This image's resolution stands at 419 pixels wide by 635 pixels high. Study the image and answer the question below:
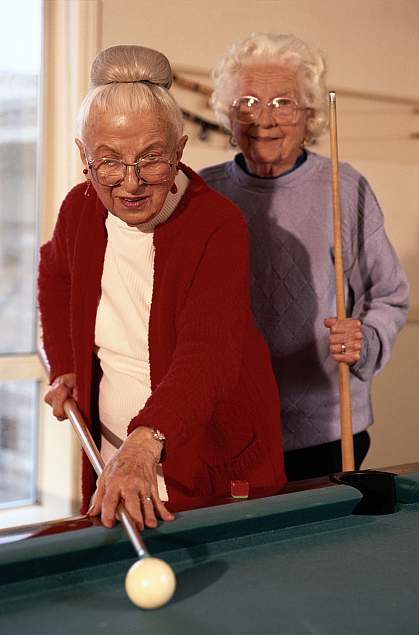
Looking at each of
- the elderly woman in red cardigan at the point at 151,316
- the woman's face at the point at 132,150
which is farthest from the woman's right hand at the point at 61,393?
the woman's face at the point at 132,150

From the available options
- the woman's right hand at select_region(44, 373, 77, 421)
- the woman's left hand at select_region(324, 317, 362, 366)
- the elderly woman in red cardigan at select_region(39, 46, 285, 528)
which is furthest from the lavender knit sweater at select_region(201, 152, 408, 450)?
the woman's right hand at select_region(44, 373, 77, 421)

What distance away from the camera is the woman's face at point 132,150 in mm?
1699

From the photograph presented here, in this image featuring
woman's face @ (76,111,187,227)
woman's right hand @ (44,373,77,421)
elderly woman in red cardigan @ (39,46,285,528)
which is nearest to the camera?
elderly woman in red cardigan @ (39,46,285,528)

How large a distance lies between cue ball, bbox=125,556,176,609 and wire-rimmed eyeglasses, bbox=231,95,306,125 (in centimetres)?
155

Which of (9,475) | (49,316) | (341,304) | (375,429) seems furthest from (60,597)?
(375,429)

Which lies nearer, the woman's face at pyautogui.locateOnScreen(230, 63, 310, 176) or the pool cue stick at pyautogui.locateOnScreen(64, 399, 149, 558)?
the pool cue stick at pyautogui.locateOnScreen(64, 399, 149, 558)

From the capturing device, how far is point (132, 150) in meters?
1.71

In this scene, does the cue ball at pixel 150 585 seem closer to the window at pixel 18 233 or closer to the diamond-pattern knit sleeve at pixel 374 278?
the diamond-pattern knit sleeve at pixel 374 278

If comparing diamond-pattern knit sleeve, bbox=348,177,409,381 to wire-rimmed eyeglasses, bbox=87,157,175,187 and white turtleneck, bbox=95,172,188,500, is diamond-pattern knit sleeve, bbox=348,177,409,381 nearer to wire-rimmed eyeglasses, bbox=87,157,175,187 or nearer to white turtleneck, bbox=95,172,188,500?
white turtleneck, bbox=95,172,188,500

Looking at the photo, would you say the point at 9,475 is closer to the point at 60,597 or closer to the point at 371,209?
the point at 371,209

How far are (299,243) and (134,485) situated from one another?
1212 millimetres

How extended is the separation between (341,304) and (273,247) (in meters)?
0.29

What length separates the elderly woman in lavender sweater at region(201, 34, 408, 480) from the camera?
2482mm

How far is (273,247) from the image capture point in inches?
98.3
